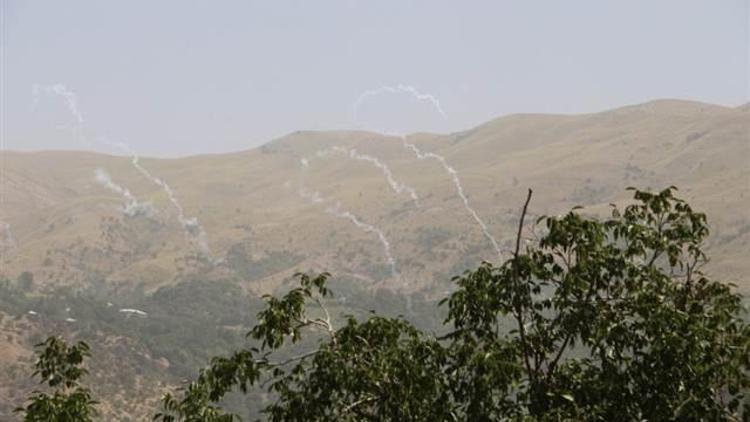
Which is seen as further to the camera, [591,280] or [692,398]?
[591,280]

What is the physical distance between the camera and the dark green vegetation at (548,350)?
45.7ft

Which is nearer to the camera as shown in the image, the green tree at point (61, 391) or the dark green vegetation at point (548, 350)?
the dark green vegetation at point (548, 350)

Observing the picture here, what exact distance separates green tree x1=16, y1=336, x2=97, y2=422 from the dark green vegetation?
138 centimetres

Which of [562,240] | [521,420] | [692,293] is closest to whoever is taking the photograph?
[521,420]

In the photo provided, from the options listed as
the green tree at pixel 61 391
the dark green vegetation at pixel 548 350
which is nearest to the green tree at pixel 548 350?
the dark green vegetation at pixel 548 350

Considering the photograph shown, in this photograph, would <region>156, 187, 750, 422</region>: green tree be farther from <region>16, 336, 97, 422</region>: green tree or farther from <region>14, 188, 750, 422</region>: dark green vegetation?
<region>16, 336, 97, 422</region>: green tree

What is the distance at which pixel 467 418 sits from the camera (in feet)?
49.1

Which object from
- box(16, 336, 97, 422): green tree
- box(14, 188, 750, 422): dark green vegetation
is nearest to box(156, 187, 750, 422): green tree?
box(14, 188, 750, 422): dark green vegetation

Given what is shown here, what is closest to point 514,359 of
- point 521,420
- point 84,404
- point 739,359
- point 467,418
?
point 467,418

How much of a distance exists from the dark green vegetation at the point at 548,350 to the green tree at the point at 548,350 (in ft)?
0.08

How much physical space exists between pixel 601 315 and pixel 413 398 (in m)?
3.32

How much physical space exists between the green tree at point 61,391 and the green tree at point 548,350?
136 cm

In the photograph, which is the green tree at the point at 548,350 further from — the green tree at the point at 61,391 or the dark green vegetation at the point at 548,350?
the green tree at the point at 61,391

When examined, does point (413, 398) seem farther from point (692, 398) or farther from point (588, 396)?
point (692, 398)
